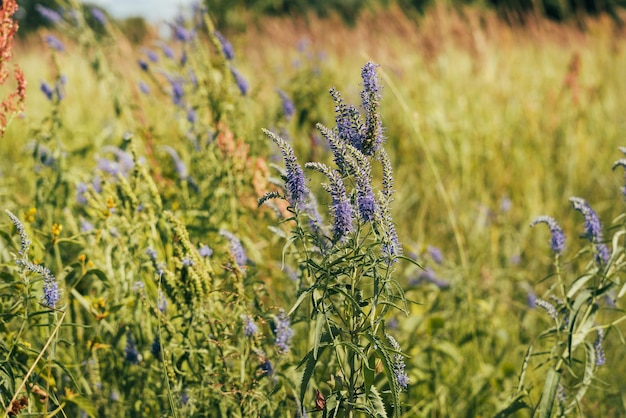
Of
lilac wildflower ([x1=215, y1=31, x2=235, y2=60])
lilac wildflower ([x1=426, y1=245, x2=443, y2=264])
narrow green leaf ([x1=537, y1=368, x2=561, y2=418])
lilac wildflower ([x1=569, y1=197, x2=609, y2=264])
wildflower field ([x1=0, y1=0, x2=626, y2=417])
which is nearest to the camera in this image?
wildflower field ([x1=0, y1=0, x2=626, y2=417])

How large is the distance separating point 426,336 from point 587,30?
735 centimetres

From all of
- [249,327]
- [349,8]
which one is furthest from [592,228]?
[349,8]

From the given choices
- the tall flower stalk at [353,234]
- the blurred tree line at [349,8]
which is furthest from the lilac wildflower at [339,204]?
the blurred tree line at [349,8]

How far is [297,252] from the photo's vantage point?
5.47 feet

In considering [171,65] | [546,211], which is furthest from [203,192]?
[546,211]

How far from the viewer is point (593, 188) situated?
3883 millimetres

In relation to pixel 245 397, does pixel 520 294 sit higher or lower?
lower

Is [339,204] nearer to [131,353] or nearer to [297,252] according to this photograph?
[297,252]

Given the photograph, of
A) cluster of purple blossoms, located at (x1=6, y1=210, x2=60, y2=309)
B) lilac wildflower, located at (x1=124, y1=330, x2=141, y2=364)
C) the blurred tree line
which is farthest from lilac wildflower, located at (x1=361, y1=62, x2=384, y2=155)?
the blurred tree line

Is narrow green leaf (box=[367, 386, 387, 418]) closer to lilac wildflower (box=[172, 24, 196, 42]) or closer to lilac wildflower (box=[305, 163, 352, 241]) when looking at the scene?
lilac wildflower (box=[305, 163, 352, 241])

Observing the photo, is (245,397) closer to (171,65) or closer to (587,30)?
(171,65)

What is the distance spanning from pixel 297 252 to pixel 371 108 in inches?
22.5

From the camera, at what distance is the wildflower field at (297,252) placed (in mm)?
1252

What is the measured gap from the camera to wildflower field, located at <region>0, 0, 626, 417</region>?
1.25 m
